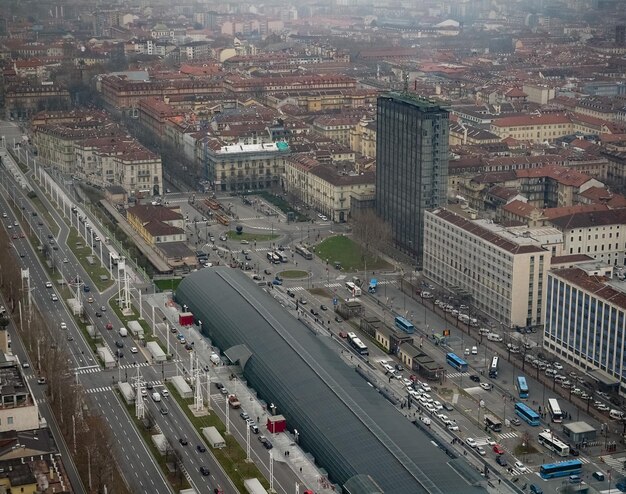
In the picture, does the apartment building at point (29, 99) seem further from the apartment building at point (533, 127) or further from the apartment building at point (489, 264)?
the apartment building at point (489, 264)

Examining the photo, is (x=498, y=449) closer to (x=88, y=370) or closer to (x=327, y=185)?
(x=88, y=370)

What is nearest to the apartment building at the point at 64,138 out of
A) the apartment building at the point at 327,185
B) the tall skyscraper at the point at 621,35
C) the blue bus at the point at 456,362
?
the apartment building at the point at 327,185

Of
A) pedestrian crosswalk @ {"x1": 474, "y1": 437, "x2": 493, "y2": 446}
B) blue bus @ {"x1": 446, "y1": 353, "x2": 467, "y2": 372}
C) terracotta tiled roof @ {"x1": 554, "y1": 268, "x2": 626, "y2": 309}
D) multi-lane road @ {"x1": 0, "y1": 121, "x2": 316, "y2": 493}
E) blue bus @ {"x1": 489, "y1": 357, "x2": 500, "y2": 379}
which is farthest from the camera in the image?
blue bus @ {"x1": 446, "y1": 353, "x2": 467, "y2": 372}

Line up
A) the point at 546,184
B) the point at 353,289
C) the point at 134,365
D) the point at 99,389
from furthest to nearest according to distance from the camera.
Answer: the point at 546,184 < the point at 353,289 < the point at 134,365 < the point at 99,389

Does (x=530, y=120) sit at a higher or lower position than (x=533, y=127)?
higher

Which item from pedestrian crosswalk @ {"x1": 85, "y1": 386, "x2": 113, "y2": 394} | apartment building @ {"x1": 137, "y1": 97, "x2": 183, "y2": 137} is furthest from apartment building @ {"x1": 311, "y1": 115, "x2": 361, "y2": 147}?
pedestrian crosswalk @ {"x1": 85, "y1": 386, "x2": 113, "y2": 394}

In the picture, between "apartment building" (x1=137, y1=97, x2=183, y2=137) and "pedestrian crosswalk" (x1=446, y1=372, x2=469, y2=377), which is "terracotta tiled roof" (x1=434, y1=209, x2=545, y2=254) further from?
"apartment building" (x1=137, y1=97, x2=183, y2=137)

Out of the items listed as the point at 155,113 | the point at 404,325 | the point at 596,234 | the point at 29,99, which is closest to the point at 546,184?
the point at 596,234
